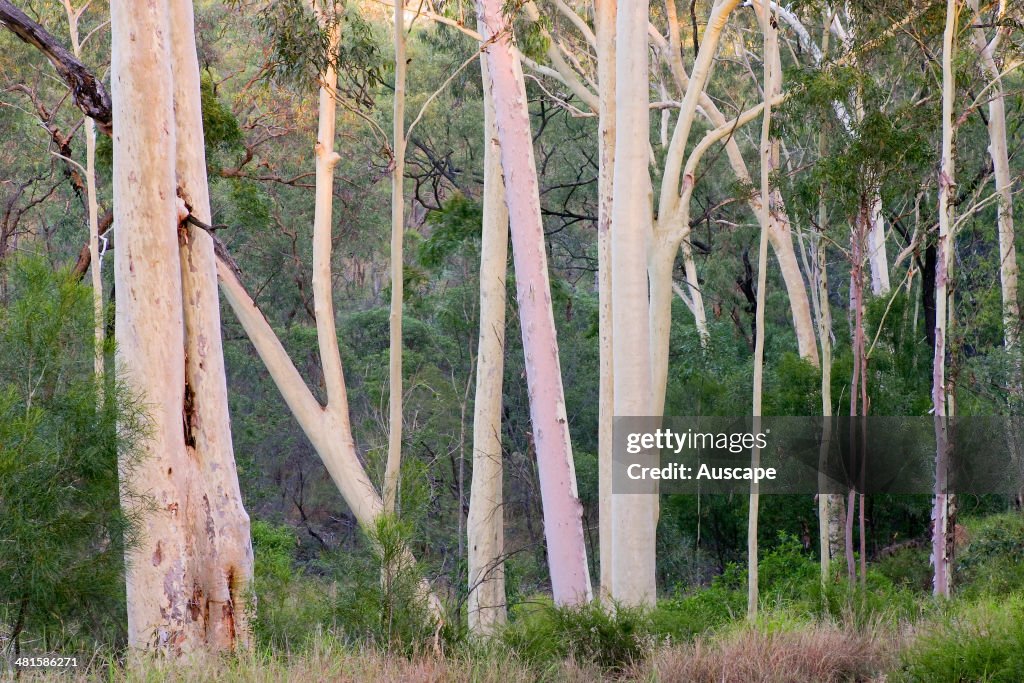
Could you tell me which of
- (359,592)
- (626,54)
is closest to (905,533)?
(626,54)

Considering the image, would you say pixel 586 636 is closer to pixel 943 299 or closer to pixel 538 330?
pixel 538 330

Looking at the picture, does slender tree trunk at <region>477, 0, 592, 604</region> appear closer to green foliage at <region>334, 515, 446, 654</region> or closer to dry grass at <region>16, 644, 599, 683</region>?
green foliage at <region>334, 515, 446, 654</region>

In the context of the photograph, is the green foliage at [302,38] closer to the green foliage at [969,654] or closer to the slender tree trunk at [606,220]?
the slender tree trunk at [606,220]

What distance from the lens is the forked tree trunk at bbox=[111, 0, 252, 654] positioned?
A: 5859 millimetres

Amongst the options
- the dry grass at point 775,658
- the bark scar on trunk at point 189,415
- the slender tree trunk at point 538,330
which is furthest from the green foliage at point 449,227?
the dry grass at point 775,658

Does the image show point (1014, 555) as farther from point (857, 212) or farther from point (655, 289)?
point (655, 289)

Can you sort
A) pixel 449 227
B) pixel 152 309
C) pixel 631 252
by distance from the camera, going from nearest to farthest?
1. pixel 152 309
2. pixel 631 252
3. pixel 449 227

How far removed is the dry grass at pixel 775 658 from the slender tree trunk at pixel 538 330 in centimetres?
243

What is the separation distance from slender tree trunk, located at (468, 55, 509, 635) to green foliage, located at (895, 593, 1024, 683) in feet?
15.6

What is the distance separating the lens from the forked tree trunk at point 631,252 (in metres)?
8.14

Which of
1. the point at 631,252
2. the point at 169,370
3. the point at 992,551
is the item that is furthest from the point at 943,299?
the point at 169,370

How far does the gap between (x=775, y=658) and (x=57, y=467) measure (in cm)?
361

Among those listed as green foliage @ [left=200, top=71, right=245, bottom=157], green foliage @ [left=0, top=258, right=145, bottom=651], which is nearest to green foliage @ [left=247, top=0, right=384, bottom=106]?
green foliage @ [left=200, top=71, right=245, bottom=157]

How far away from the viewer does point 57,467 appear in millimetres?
4910
